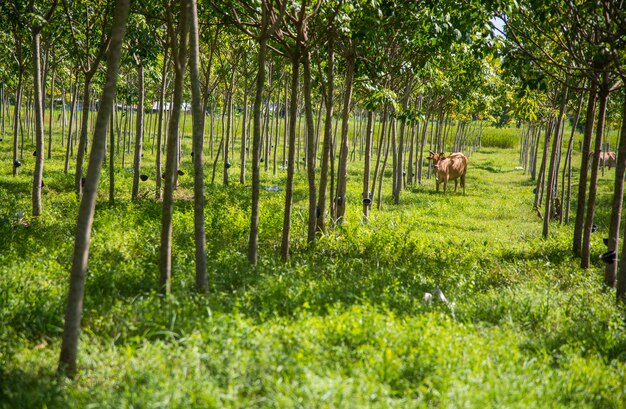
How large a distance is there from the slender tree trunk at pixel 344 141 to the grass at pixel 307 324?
2.38ft

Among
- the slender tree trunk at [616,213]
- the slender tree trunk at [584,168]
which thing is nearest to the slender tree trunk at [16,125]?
the slender tree trunk at [584,168]

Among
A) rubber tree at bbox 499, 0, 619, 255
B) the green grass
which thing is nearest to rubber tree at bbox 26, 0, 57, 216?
rubber tree at bbox 499, 0, 619, 255

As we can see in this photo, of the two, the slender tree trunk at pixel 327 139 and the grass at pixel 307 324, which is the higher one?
the slender tree trunk at pixel 327 139

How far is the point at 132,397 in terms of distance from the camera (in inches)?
155

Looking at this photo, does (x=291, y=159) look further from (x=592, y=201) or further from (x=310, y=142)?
(x=592, y=201)

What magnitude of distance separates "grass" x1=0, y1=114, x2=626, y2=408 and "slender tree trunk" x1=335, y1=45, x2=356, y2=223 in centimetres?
73

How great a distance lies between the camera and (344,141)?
10.2 m

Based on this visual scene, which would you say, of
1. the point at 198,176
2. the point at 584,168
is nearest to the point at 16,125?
the point at 198,176

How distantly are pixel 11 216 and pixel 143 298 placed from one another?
525 centimetres

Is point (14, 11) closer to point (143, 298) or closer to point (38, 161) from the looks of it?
point (38, 161)

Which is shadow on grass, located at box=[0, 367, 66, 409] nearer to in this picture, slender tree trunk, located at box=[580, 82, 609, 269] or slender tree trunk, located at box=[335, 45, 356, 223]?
slender tree trunk, located at box=[335, 45, 356, 223]

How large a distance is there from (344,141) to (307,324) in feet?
17.9

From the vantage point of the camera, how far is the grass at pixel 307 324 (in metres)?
4.27

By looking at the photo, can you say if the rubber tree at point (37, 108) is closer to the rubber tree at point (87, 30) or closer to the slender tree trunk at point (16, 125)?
the rubber tree at point (87, 30)
